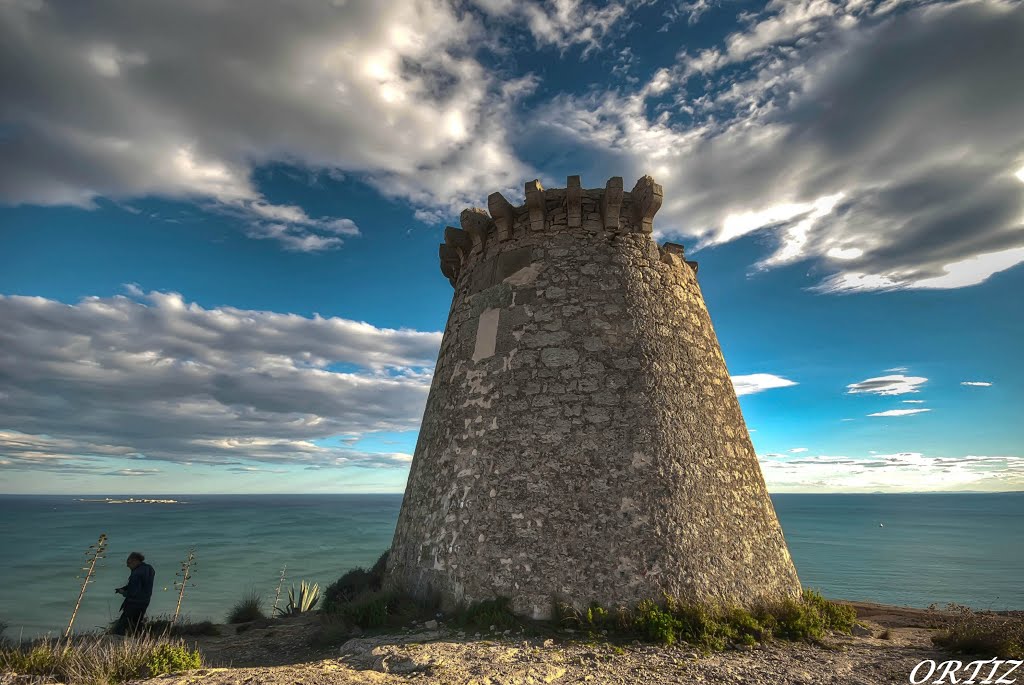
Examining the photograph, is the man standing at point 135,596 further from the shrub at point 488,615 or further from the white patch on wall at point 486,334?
the white patch on wall at point 486,334

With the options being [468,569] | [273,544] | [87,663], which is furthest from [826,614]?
[273,544]

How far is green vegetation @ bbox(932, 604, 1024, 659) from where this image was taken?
18.4 feet

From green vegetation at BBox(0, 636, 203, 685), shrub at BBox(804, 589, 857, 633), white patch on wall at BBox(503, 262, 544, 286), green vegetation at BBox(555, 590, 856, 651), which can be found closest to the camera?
green vegetation at BBox(0, 636, 203, 685)

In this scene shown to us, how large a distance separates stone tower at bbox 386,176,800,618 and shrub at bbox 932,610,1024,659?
181 centimetres

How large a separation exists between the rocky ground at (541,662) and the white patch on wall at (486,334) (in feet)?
12.9

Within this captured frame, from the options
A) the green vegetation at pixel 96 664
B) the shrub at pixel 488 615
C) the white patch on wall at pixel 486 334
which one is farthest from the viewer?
the white patch on wall at pixel 486 334

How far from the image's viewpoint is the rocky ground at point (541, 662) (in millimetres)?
4660

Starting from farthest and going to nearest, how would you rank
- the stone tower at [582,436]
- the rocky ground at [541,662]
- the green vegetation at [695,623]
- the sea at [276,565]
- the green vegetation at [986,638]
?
the sea at [276,565] → the stone tower at [582,436] → the green vegetation at [695,623] → the green vegetation at [986,638] → the rocky ground at [541,662]

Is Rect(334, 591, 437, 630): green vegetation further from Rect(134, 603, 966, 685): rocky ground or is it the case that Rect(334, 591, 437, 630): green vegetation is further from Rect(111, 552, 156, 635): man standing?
Rect(111, 552, 156, 635): man standing

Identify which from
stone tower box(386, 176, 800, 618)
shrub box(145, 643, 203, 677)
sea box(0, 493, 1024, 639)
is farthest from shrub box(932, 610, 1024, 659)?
sea box(0, 493, 1024, 639)

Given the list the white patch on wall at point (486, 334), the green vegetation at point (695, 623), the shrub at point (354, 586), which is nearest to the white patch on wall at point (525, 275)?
the white patch on wall at point (486, 334)

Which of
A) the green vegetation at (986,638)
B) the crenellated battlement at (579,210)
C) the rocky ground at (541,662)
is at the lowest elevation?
the rocky ground at (541,662)

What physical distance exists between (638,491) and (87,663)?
603 cm

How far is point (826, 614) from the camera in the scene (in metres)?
7.05
